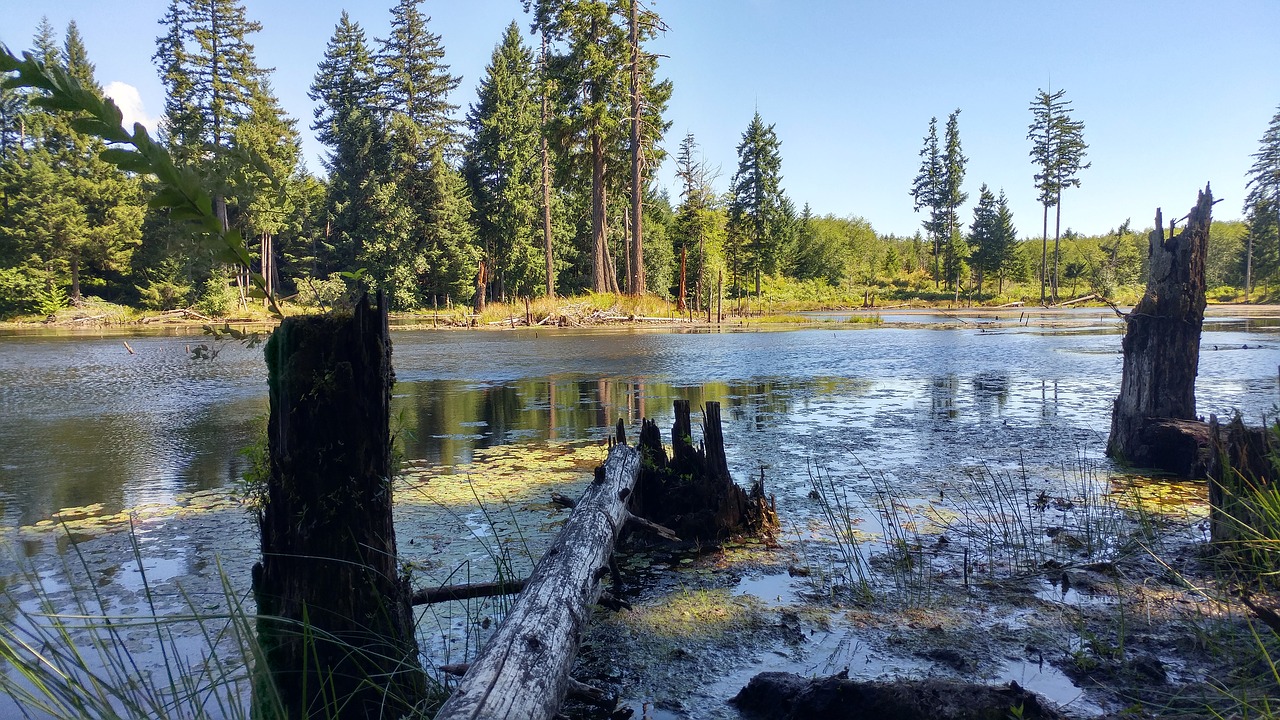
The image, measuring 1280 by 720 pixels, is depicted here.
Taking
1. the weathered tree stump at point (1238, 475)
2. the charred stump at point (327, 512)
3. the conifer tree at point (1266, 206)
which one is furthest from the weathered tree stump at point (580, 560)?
the conifer tree at point (1266, 206)

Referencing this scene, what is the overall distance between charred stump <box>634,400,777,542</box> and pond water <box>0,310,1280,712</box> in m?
0.56

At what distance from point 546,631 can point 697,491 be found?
2672mm

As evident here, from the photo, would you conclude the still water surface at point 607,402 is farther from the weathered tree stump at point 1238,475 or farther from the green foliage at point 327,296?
the weathered tree stump at point 1238,475

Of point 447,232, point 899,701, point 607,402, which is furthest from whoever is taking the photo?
point 447,232

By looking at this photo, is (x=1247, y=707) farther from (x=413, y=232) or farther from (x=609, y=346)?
(x=413, y=232)

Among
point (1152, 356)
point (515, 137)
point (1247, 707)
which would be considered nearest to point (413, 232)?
point (515, 137)

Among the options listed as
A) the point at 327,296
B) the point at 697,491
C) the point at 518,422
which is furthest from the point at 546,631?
the point at 518,422

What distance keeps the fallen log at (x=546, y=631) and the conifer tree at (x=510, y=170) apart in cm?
4256

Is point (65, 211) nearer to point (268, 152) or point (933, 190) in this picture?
point (268, 152)

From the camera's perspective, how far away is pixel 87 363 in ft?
59.0

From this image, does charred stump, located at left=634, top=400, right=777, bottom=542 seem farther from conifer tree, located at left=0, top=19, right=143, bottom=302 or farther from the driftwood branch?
conifer tree, located at left=0, top=19, right=143, bottom=302

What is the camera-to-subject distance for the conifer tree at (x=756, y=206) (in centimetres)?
6278

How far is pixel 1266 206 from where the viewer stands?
189 ft

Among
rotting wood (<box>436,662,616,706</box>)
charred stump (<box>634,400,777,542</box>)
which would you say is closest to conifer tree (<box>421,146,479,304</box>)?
charred stump (<box>634,400,777,542</box>)
